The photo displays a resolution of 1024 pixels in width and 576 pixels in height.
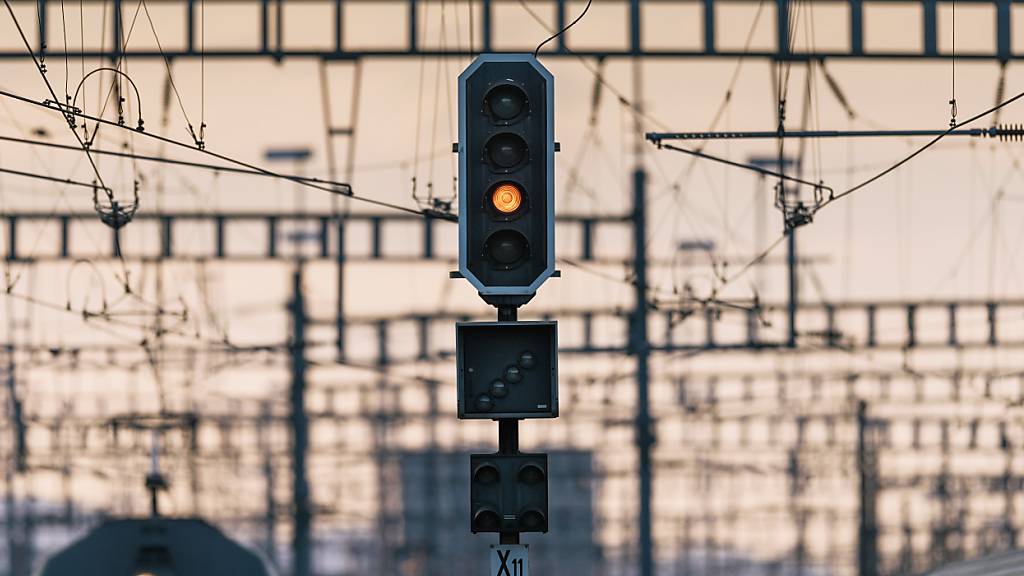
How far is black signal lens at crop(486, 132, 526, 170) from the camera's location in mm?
7430

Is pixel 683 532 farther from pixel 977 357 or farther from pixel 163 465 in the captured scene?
pixel 163 465

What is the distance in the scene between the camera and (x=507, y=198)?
7438mm

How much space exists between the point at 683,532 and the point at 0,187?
2734cm

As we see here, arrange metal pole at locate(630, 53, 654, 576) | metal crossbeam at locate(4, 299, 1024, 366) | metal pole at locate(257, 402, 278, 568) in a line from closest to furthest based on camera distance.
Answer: metal pole at locate(630, 53, 654, 576), metal crossbeam at locate(4, 299, 1024, 366), metal pole at locate(257, 402, 278, 568)

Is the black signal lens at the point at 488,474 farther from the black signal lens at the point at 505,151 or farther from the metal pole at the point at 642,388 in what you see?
the metal pole at the point at 642,388

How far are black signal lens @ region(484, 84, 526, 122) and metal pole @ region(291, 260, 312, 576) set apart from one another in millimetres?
16926

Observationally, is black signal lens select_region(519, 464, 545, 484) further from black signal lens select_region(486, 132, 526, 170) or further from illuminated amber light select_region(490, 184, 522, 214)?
black signal lens select_region(486, 132, 526, 170)

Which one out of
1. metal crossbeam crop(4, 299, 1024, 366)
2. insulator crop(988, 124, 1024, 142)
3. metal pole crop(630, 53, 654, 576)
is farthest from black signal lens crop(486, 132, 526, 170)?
metal crossbeam crop(4, 299, 1024, 366)

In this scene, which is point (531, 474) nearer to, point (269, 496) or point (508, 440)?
point (508, 440)

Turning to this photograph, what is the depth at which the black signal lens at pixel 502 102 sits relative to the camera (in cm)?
746

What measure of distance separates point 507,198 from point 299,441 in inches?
711

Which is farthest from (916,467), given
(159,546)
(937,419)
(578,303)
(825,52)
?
(159,546)

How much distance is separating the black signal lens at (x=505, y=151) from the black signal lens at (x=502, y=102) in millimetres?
71

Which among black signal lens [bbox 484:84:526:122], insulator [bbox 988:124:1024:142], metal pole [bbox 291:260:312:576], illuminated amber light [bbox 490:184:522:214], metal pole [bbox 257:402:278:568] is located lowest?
metal pole [bbox 257:402:278:568]
